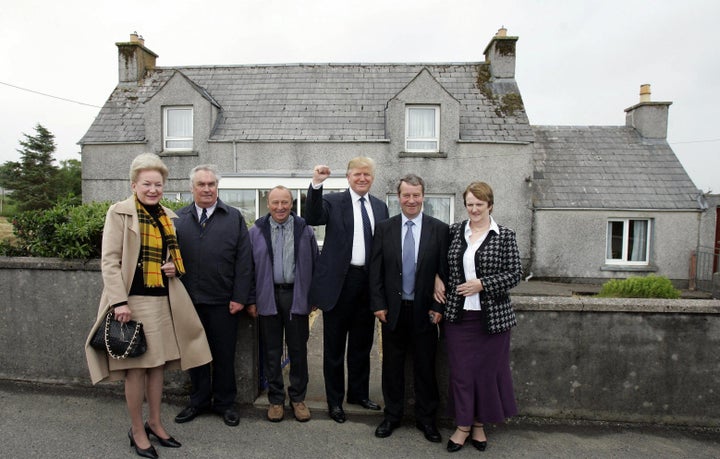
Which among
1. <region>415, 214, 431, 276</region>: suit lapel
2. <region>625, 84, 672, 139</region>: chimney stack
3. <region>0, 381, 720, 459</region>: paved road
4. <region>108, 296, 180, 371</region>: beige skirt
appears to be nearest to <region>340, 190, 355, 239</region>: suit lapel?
<region>415, 214, 431, 276</region>: suit lapel

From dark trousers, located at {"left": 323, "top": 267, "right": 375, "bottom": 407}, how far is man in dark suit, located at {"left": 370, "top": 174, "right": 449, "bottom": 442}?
0.21m

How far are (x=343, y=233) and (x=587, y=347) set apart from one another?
7.89 feet

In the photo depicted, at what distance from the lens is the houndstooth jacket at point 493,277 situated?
3.29m

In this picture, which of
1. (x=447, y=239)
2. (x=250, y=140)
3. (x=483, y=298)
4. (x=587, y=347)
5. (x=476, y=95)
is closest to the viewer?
(x=483, y=298)

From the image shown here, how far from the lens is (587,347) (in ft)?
12.7

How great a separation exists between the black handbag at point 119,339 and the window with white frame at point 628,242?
575 inches

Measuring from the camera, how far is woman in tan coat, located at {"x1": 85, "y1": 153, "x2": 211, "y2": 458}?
3.10 m

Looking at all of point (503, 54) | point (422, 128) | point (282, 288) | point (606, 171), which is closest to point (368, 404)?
point (282, 288)

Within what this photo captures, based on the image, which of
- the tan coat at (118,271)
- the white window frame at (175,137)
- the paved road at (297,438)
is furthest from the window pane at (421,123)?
the tan coat at (118,271)

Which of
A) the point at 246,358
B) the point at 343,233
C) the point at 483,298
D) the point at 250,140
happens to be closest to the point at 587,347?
the point at 483,298

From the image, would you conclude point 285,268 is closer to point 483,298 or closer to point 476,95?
point 483,298

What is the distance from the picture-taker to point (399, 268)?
3539mm

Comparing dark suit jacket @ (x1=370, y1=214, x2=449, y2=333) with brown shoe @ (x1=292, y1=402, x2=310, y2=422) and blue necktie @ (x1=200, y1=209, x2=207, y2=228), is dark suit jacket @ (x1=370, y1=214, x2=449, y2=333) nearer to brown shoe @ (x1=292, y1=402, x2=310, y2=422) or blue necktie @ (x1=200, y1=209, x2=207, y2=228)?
brown shoe @ (x1=292, y1=402, x2=310, y2=422)

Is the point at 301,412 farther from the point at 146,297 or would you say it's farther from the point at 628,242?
the point at 628,242
